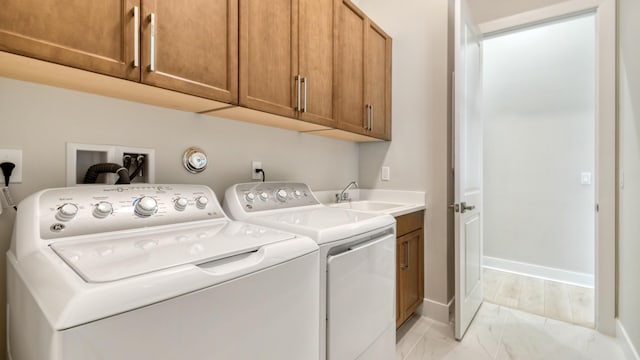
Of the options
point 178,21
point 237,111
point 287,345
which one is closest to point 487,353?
point 287,345

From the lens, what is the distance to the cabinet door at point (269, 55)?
1.27 meters

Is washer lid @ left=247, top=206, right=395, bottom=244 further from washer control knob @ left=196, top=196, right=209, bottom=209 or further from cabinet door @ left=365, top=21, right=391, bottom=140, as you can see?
cabinet door @ left=365, top=21, right=391, bottom=140

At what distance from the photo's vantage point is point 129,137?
1205 millimetres

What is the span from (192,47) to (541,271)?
368 cm

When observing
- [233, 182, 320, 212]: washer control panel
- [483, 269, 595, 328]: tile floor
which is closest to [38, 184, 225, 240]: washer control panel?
[233, 182, 320, 212]: washer control panel

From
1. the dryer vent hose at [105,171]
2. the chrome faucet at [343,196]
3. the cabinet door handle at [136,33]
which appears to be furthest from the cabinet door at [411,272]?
the cabinet door handle at [136,33]

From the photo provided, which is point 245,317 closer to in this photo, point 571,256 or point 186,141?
point 186,141

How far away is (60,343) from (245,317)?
0.36 meters

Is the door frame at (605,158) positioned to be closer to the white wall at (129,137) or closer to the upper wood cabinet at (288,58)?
the upper wood cabinet at (288,58)

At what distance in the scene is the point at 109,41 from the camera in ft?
2.95

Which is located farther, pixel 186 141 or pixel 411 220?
pixel 411 220

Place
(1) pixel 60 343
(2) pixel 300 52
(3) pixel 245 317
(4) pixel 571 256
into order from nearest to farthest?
(1) pixel 60 343
(3) pixel 245 317
(2) pixel 300 52
(4) pixel 571 256
